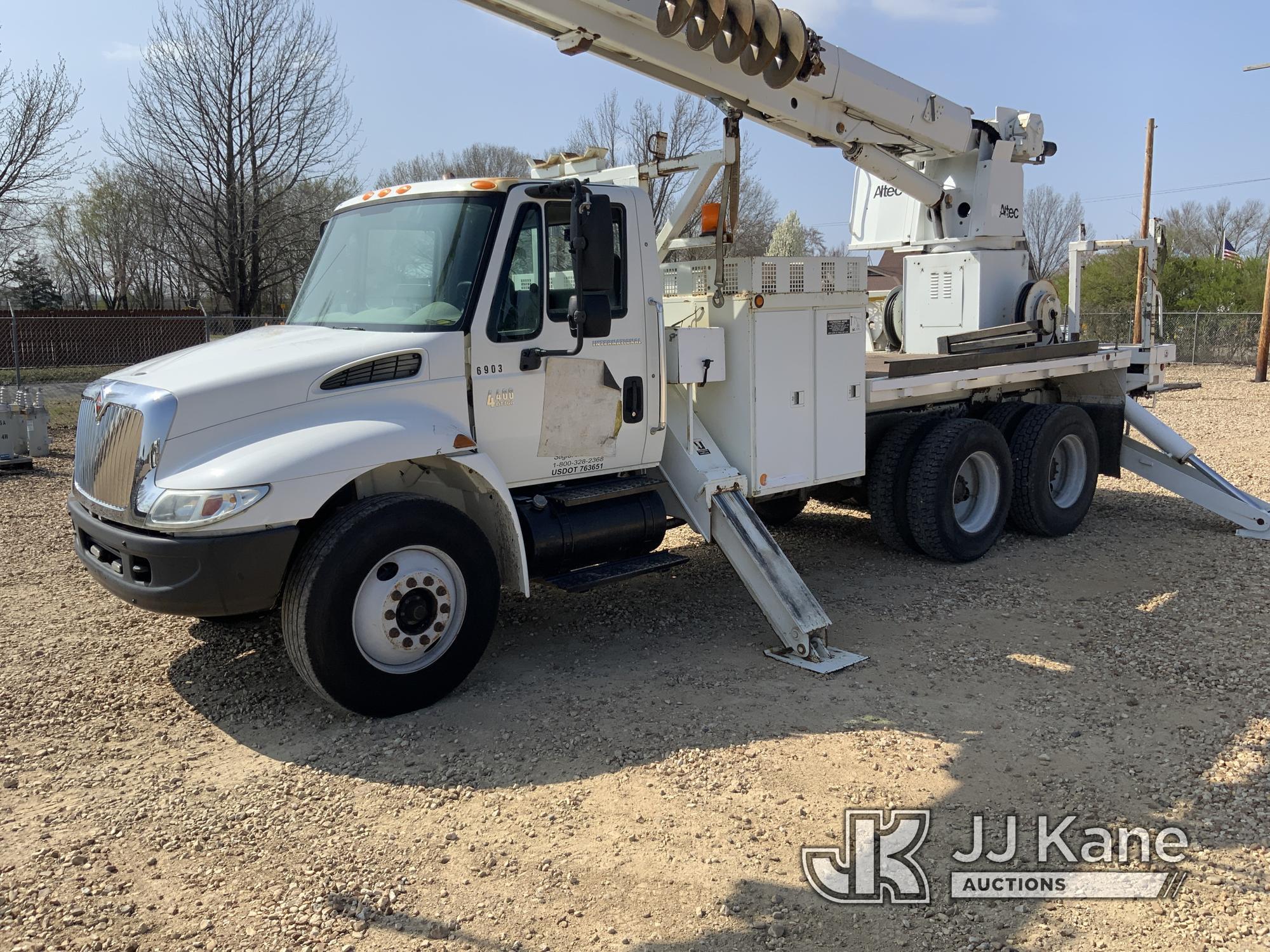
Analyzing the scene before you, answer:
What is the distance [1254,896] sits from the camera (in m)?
3.59

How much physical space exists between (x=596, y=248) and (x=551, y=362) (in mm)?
677

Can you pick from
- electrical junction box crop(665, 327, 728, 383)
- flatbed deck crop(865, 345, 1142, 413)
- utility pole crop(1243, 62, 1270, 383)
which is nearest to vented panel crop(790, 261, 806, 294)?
electrical junction box crop(665, 327, 728, 383)

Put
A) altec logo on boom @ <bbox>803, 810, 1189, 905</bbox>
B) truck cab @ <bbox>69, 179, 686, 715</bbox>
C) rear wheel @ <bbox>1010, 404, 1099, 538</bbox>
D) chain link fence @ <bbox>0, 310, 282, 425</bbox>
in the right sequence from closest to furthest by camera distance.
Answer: altec logo on boom @ <bbox>803, 810, 1189, 905</bbox>, truck cab @ <bbox>69, 179, 686, 715</bbox>, rear wheel @ <bbox>1010, 404, 1099, 538</bbox>, chain link fence @ <bbox>0, 310, 282, 425</bbox>

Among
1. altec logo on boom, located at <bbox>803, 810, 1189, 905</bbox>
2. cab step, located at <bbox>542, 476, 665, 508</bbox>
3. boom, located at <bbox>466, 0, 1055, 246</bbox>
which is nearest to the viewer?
altec logo on boom, located at <bbox>803, 810, 1189, 905</bbox>

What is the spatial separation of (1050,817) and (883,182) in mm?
7147

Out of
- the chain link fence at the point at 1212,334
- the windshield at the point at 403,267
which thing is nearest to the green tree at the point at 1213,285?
the chain link fence at the point at 1212,334

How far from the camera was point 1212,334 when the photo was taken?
99.0 ft

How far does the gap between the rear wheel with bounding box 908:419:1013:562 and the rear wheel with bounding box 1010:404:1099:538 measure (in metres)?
0.28

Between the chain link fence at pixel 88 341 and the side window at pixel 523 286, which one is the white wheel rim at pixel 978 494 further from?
the chain link fence at pixel 88 341

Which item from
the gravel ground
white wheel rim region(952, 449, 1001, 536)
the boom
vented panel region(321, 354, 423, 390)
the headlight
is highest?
the boom

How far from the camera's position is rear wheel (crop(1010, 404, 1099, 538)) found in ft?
28.6

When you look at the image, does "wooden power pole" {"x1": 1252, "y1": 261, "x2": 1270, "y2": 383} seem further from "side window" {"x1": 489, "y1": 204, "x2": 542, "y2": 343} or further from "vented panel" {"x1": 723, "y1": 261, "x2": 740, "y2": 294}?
"side window" {"x1": 489, "y1": 204, "x2": 542, "y2": 343}

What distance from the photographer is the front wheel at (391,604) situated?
15.7ft

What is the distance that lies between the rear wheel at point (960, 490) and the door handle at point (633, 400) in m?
2.70
